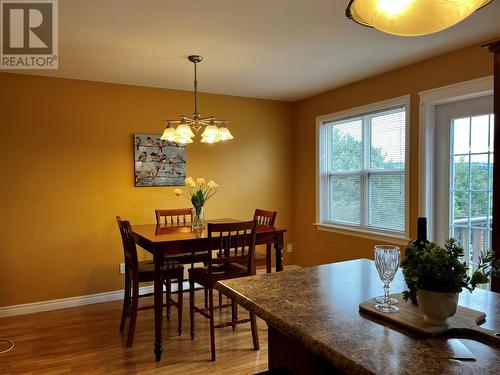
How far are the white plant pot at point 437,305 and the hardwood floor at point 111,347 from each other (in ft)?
5.96

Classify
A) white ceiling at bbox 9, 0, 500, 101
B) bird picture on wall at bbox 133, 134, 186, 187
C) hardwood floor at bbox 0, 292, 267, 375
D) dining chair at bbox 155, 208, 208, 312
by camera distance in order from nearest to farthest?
white ceiling at bbox 9, 0, 500, 101 < hardwood floor at bbox 0, 292, 267, 375 < dining chair at bbox 155, 208, 208, 312 < bird picture on wall at bbox 133, 134, 186, 187

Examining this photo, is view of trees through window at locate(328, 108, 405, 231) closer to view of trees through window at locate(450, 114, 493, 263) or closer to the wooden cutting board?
view of trees through window at locate(450, 114, 493, 263)

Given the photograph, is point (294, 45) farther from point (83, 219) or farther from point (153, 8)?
point (83, 219)

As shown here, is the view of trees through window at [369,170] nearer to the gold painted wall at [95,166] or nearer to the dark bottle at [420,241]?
the gold painted wall at [95,166]

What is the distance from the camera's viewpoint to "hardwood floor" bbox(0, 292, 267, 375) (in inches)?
103

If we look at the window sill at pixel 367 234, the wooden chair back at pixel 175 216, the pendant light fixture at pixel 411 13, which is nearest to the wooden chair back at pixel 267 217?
the wooden chair back at pixel 175 216

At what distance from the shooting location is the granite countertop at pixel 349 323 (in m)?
0.88

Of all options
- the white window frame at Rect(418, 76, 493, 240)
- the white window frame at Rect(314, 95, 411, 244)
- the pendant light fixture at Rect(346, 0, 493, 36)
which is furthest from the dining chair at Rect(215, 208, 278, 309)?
the pendant light fixture at Rect(346, 0, 493, 36)

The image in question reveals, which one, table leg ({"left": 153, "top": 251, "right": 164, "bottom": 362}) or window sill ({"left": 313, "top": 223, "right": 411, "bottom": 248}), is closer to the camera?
table leg ({"left": 153, "top": 251, "right": 164, "bottom": 362})

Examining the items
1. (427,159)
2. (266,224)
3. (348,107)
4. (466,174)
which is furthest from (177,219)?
(466,174)

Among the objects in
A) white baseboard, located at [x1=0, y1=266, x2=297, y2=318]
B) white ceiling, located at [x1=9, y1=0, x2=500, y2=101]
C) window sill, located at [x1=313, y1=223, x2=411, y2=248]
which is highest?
white ceiling, located at [x1=9, y1=0, x2=500, y2=101]

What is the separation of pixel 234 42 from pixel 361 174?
84.5 inches

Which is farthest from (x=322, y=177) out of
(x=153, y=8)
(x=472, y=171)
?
(x=153, y=8)

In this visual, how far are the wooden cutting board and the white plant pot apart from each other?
0.02 meters
